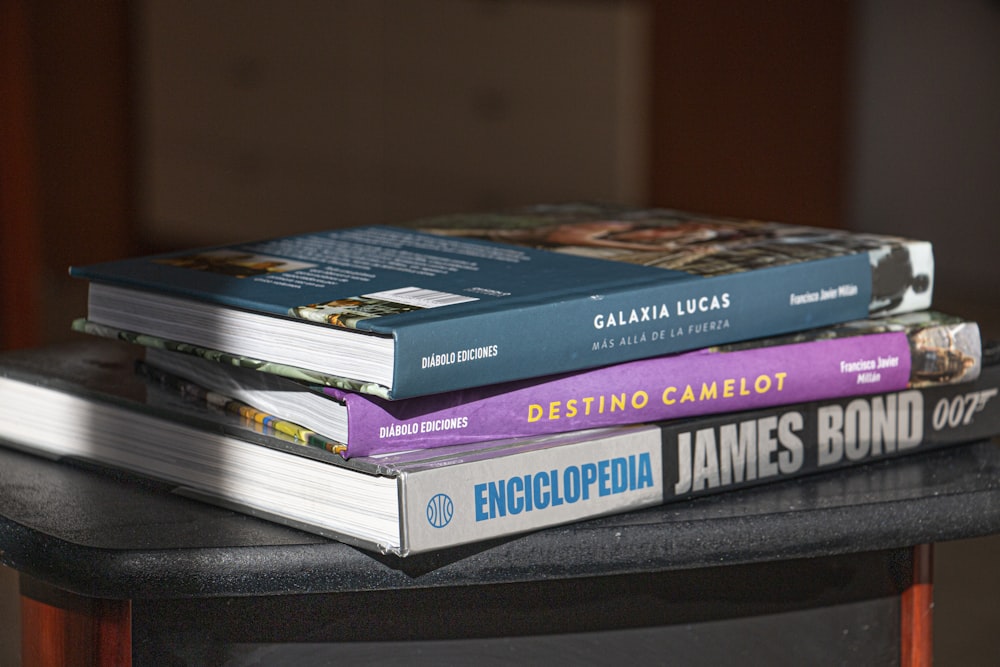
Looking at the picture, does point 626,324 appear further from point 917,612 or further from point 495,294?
point 917,612

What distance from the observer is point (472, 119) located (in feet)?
11.4

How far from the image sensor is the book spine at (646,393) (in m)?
0.54

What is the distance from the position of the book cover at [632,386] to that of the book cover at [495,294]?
0.03ft

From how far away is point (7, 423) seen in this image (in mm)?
677

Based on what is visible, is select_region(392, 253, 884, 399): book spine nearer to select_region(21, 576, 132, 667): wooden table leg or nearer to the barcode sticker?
the barcode sticker

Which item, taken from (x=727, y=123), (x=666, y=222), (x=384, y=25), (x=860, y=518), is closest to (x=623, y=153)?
(x=727, y=123)

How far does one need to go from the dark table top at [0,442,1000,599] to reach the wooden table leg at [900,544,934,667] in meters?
0.06

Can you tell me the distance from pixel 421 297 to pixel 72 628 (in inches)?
8.9

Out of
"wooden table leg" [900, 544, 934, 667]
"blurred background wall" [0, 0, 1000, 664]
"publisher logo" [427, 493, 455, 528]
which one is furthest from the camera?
"blurred background wall" [0, 0, 1000, 664]

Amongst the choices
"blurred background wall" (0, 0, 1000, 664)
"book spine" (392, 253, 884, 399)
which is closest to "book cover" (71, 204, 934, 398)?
"book spine" (392, 253, 884, 399)

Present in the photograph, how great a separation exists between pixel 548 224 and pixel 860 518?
0.91 ft

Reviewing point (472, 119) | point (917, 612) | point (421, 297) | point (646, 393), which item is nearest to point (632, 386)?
point (646, 393)

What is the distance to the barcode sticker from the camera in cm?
55

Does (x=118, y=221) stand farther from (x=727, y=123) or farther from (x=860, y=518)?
(x=860, y=518)
